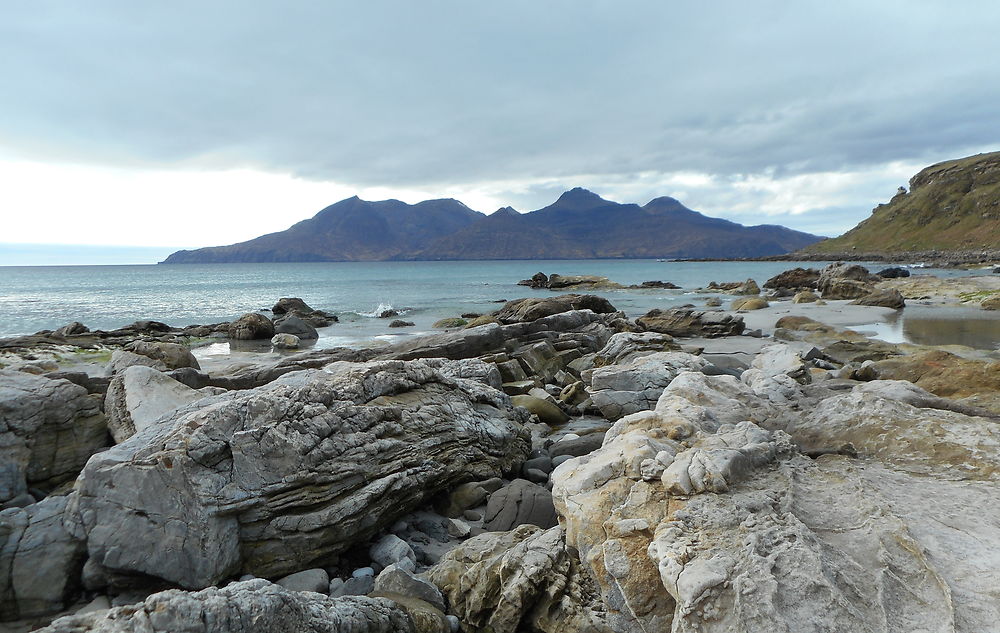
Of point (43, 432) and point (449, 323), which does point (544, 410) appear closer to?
point (43, 432)

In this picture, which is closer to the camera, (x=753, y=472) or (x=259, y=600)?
(x=259, y=600)

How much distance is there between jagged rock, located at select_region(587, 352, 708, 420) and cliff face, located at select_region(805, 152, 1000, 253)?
5030 inches

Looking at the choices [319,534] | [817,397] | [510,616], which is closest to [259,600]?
[510,616]

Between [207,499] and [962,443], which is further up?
[962,443]

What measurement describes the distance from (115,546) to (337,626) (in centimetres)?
241

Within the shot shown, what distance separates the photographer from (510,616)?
3.87 m

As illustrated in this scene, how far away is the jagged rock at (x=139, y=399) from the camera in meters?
6.99

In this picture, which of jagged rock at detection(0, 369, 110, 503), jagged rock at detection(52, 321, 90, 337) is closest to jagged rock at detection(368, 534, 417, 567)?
jagged rock at detection(0, 369, 110, 503)

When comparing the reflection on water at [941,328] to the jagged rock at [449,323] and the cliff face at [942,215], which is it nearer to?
the jagged rock at [449,323]

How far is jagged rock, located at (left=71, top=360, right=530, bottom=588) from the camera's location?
4.47m

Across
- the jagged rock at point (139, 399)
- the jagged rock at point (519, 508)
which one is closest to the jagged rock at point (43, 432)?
the jagged rock at point (139, 399)

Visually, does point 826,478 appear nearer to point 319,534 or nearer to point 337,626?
point 337,626

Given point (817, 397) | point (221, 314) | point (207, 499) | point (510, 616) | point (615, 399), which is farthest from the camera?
point (221, 314)

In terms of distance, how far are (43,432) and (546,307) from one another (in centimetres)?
1926
